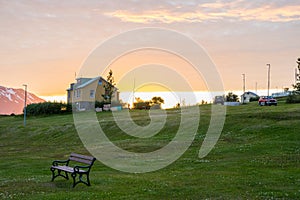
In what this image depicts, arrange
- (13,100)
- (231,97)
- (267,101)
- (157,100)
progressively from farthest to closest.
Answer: (13,100), (231,97), (157,100), (267,101)

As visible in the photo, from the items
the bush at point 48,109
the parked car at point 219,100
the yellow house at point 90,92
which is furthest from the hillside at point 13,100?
the parked car at point 219,100

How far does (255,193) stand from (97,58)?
46.4 ft

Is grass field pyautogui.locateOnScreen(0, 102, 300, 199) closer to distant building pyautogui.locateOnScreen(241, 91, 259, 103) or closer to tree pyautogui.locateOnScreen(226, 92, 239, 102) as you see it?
tree pyautogui.locateOnScreen(226, 92, 239, 102)

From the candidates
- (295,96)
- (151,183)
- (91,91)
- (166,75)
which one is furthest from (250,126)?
(91,91)

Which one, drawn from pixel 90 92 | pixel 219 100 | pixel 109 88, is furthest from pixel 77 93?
pixel 219 100

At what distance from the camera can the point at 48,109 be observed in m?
90.4

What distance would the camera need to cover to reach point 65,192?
15609 millimetres

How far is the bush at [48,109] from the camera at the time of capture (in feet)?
297

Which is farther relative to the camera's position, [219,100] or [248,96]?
[248,96]

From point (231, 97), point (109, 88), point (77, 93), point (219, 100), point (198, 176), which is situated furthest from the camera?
point (77, 93)

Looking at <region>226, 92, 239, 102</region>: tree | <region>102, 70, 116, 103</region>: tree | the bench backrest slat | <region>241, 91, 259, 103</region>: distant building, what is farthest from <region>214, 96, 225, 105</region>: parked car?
the bench backrest slat

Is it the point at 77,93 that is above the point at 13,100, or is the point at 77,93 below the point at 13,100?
above

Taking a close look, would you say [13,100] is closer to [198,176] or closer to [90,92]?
[90,92]

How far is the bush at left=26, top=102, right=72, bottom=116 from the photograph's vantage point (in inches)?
3558
